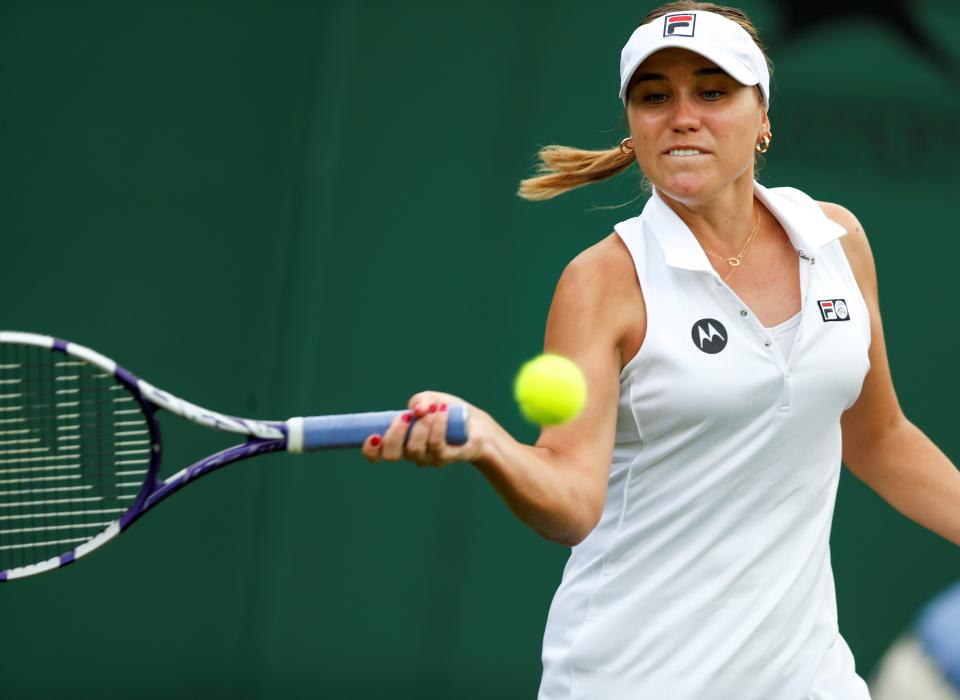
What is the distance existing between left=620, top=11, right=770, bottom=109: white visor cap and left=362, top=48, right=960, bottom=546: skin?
0.12ft

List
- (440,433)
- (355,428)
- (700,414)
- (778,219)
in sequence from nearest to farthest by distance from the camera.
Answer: (440,433) → (355,428) → (700,414) → (778,219)

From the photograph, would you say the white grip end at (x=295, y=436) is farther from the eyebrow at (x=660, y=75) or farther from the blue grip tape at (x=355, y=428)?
the eyebrow at (x=660, y=75)

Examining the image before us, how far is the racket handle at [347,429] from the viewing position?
2.26 metres

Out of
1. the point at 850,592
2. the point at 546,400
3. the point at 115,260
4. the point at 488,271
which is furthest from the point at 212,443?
the point at 546,400

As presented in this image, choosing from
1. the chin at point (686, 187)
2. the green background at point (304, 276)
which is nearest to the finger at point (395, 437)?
the chin at point (686, 187)

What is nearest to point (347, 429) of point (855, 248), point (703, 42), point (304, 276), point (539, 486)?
point (539, 486)

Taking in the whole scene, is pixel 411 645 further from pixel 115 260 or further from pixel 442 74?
pixel 442 74

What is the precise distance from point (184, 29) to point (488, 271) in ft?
4.08

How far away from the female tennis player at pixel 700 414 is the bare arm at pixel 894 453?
0.18m

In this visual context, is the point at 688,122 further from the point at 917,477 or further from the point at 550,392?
the point at 917,477

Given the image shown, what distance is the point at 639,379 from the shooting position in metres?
2.52

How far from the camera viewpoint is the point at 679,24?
2539 millimetres

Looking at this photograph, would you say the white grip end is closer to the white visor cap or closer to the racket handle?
the racket handle

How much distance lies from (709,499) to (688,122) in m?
0.64
